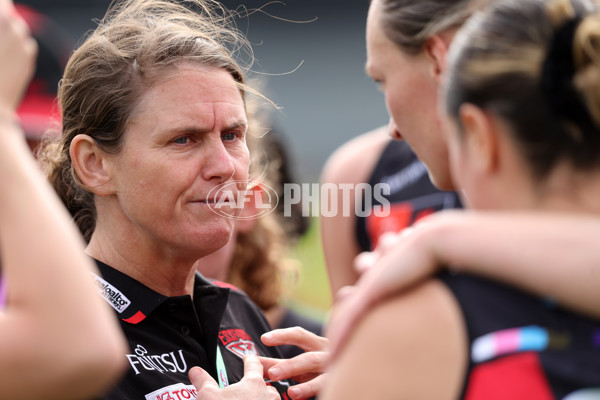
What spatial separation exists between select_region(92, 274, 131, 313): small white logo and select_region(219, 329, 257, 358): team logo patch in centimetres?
34

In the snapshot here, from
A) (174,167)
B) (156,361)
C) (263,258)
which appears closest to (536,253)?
(156,361)

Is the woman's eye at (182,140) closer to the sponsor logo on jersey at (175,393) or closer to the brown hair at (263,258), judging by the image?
the sponsor logo on jersey at (175,393)

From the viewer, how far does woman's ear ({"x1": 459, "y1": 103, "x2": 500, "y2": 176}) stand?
3.84ft

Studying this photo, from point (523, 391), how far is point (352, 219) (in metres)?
Result: 2.14

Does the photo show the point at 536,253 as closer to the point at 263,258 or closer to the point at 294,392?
the point at 294,392

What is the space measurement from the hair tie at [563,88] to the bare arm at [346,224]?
205cm

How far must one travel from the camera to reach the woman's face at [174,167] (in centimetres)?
208

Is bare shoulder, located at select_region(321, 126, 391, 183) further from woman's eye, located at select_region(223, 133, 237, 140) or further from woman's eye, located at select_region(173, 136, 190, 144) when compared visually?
woman's eye, located at select_region(173, 136, 190, 144)

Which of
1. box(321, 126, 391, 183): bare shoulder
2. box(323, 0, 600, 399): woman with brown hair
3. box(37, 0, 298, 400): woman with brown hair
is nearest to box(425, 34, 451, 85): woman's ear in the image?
box(323, 0, 600, 399): woman with brown hair

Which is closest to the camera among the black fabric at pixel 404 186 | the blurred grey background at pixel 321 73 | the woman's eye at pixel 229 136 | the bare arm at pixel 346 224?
the woman's eye at pixel 229 136

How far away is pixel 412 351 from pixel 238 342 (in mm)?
1207

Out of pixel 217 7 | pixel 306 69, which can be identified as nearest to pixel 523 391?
pixel 217 7

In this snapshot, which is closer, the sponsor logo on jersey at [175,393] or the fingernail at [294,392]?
the sponsor logo on jersey at [175,393]

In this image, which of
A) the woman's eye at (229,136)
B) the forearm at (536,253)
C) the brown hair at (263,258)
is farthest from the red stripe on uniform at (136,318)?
the brown hair at (263,258)
